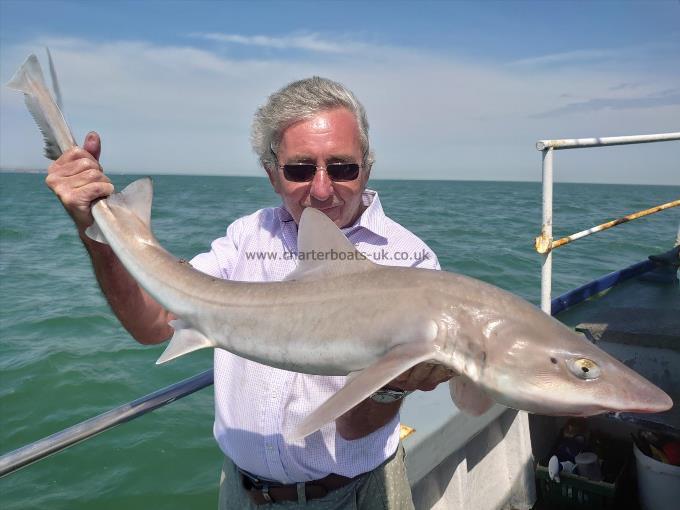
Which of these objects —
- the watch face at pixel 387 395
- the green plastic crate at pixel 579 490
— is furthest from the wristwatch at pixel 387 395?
the green plastic crate at pixel 579 490

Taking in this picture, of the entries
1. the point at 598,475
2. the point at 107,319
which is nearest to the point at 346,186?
the point at 598,475

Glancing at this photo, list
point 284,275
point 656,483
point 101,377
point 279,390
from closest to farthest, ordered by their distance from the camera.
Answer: point 279,390
point 284,275
point 656,483
point 101,377

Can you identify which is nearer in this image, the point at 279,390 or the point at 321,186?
the point at 279,390

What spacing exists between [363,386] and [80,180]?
5.03 ft

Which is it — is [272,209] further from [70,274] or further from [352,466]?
[70,274]

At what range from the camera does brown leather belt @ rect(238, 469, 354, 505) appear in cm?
256

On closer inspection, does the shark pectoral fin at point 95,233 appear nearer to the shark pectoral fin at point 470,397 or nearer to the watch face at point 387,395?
the watch face at point 387,395

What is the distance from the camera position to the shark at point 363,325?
1.71m

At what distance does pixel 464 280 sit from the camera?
78.0 inches

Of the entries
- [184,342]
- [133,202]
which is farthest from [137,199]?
[184,342]

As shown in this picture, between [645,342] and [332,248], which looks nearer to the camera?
[332,248]

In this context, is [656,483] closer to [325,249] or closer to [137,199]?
[325,249]

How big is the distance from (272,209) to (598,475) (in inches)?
132

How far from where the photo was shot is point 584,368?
1702 mm
